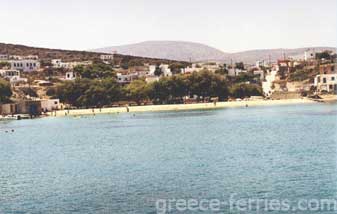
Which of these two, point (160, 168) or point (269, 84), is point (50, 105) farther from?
point (160, 168)

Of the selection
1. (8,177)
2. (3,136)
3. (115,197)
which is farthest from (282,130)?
(115,197)

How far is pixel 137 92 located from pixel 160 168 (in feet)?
263

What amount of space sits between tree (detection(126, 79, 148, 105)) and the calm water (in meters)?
52.7

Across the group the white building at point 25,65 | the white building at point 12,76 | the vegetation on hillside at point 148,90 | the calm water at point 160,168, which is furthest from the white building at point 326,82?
the white building at point 25,65

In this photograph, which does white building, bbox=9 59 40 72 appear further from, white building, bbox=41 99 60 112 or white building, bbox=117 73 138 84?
white building, bbox=41 99 60 112

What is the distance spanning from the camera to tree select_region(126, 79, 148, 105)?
11406 cm

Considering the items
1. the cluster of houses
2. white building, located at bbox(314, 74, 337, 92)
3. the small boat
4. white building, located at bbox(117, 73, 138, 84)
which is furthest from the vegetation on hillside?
white building, located at bbox(314, 74, 337, 92)

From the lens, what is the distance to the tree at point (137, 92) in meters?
114

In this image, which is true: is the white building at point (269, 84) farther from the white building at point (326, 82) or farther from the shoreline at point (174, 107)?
the shoreline at point (174, 107)

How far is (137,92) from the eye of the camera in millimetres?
114500

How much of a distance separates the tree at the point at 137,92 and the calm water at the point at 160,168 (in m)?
52.7

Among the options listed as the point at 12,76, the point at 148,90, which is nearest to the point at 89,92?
the point at 148,90

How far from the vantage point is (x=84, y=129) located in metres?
72.5

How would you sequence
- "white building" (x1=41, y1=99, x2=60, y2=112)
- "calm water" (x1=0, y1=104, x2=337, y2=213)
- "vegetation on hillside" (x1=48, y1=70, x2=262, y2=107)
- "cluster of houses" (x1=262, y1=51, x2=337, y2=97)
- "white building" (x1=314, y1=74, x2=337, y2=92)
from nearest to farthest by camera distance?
"calm water" (x1=0, y1=104, x2=337, y2=213) < "white building" (x1=41, y1=99, x2=60, y2=112) < "vegetation on hillside" (x1=48, y1=70, x2=262, y2=107) < "white building" (x1=314, y1=74, x2=337, y2=92) < "cluster of houses" (x1=262, y1=51, x2=337, y2=97)
